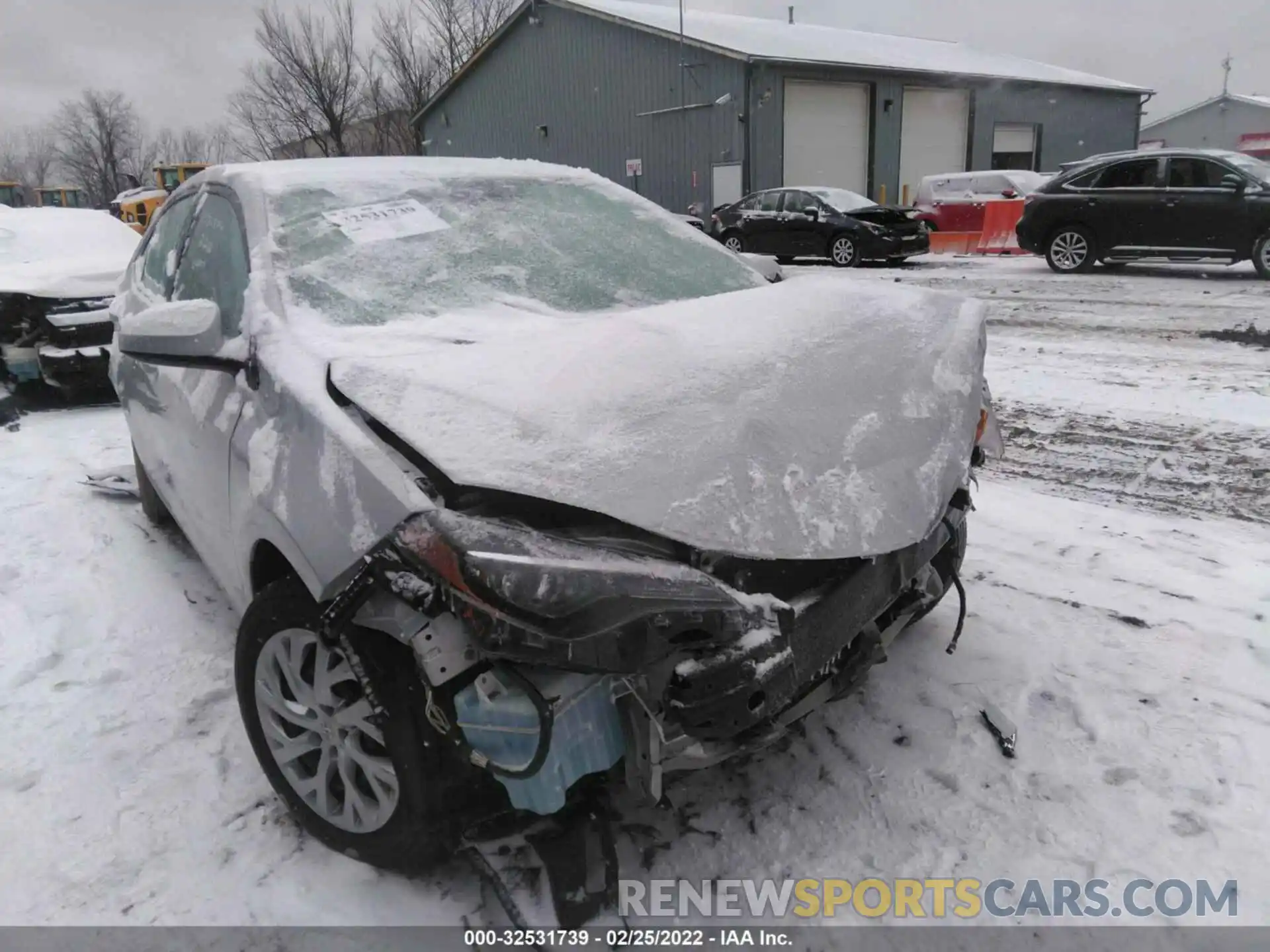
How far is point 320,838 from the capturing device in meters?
2.13

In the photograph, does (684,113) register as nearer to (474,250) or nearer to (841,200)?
(841,200)

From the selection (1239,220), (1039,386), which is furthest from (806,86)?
(1039,386)

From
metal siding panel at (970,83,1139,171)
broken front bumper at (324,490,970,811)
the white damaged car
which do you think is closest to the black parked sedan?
the white damaged car

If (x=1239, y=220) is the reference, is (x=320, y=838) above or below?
below

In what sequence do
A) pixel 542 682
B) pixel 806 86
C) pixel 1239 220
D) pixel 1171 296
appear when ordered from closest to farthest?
pixel 542 682 → pixel 1171 296 → pixel 1239 220 → pixel 806 86

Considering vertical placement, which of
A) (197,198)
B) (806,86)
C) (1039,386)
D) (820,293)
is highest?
(806,86)

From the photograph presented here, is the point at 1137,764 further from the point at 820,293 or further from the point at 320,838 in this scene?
the point at 320,838

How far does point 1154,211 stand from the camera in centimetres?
1178

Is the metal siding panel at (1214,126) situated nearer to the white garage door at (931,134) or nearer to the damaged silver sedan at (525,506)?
the white garage door at (931,134)

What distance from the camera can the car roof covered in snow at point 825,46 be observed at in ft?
74.1

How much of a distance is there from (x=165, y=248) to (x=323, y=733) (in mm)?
2657

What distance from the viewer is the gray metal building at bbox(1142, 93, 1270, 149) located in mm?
57219

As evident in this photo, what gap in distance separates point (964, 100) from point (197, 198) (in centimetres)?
2785

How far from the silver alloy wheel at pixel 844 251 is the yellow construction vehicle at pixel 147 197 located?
1977 cm
